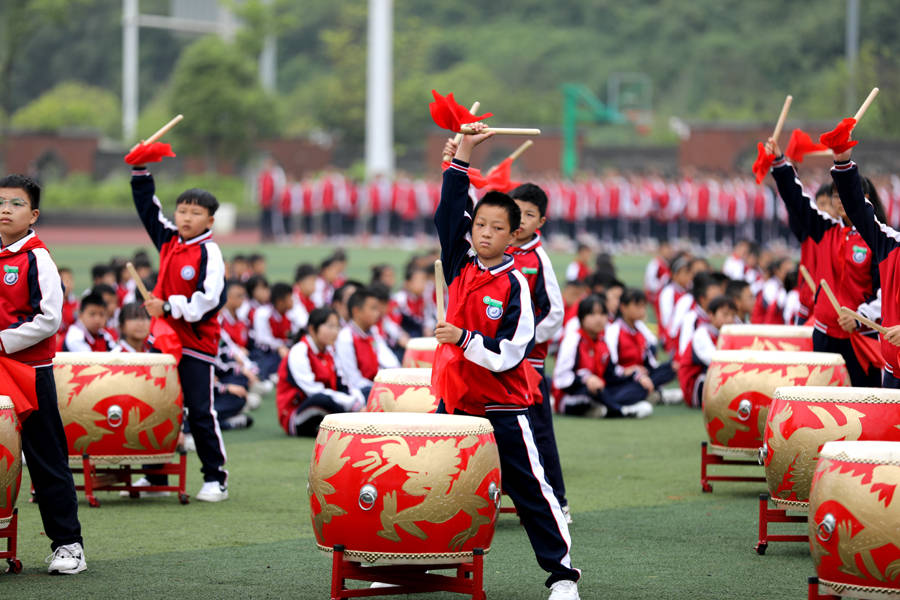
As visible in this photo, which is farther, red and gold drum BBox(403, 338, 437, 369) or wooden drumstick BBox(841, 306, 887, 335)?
red and gold drum BBox(403, 338, 437, 369)

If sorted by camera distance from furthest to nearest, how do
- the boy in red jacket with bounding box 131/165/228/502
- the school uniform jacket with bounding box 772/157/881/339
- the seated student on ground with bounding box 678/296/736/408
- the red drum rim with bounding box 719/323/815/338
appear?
the seated student on ground with bounding box 678/296/736/408, the red drum rim with bounding box 719/323/815/338, the boy in red jacket with bounding box 131/165/228/502, the school uniform jacket with bounding box 772/157/881/339

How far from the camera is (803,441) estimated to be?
237 inches

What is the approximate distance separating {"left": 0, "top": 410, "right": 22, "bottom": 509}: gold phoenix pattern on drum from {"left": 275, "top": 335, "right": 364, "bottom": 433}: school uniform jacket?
13.5 feet

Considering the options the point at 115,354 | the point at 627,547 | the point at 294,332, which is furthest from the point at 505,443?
the point at 294,332

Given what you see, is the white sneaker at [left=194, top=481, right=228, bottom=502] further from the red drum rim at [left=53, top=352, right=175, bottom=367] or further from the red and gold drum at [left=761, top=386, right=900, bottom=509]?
the red and gold drum at [left=761, top=386, right=900, bottom=509]

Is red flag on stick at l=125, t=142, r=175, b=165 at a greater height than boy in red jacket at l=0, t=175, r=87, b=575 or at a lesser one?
greater

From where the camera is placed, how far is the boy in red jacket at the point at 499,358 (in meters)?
5.24

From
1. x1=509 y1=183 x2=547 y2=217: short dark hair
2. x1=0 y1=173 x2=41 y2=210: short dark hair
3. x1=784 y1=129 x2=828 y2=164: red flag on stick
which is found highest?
x1=784 y1=129 x2=828 y2=164: red flag on stick

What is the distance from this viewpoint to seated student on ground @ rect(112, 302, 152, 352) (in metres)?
8.73

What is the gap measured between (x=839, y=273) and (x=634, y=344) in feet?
13.6

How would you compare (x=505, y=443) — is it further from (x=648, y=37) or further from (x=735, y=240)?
(x=648, y=37)

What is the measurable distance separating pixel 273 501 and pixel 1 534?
1.99 m

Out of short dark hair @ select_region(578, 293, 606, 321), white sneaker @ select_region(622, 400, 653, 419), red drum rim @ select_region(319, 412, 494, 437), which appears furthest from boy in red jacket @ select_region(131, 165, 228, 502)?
white sneaker @ select_region(622, 400, 653, 419)

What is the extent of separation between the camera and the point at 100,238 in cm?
3058
